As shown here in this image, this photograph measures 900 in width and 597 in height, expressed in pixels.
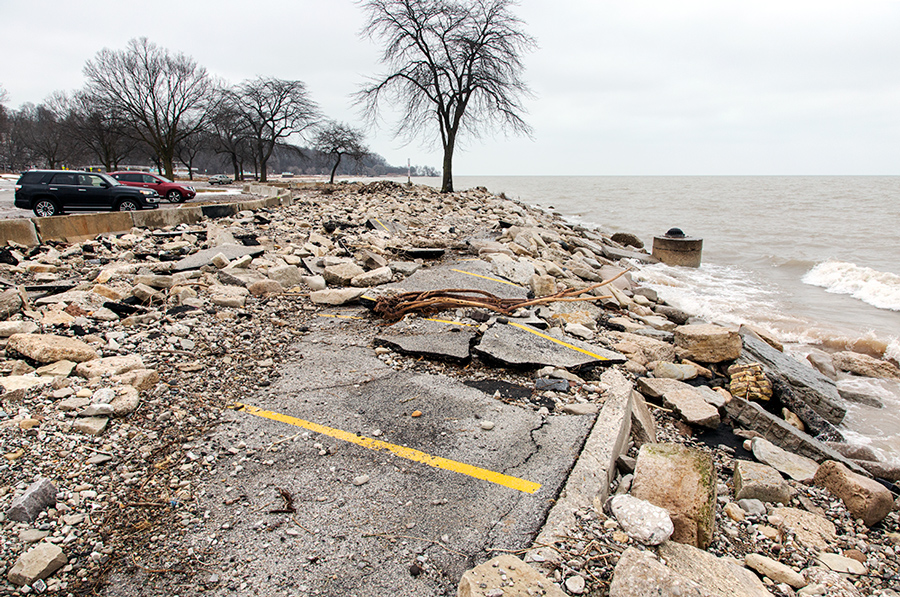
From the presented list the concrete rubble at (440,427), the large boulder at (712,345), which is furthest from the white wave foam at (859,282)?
the large boulder at (712,345)

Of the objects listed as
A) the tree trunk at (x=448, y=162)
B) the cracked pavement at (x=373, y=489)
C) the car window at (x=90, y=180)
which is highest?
the tree trunk at (x=448, y=162)

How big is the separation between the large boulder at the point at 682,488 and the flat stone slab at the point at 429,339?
2072 millimetres

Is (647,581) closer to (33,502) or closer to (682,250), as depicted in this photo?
(33,502)

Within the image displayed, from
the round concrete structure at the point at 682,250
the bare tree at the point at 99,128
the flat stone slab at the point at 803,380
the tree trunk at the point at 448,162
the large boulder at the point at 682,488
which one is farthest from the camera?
the bare tree at the point at 99,128

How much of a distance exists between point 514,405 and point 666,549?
1.55 m

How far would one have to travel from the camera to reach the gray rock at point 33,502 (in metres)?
2.22

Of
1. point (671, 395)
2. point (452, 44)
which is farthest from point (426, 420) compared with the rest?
point (452, 44)

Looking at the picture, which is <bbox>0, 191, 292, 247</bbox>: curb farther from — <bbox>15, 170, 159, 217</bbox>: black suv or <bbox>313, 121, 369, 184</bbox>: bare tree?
<bbox>313, 121, 369, 184</bbox>: bare tree

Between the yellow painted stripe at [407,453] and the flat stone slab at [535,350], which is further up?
the flat stone slab at [535,350]

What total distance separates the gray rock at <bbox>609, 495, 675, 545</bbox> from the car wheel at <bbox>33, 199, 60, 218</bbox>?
16.0 metres

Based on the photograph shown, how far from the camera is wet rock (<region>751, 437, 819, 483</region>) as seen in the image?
10.8 ft

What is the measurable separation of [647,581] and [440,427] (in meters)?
1.66

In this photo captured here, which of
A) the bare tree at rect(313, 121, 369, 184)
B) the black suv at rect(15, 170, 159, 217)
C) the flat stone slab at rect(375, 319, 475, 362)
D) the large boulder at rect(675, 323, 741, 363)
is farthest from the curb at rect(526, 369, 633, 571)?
the bare tree at rect(313, 121, 369, 184)

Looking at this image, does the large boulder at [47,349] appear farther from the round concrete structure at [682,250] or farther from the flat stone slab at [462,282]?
the round concrete structure at [682,250]
